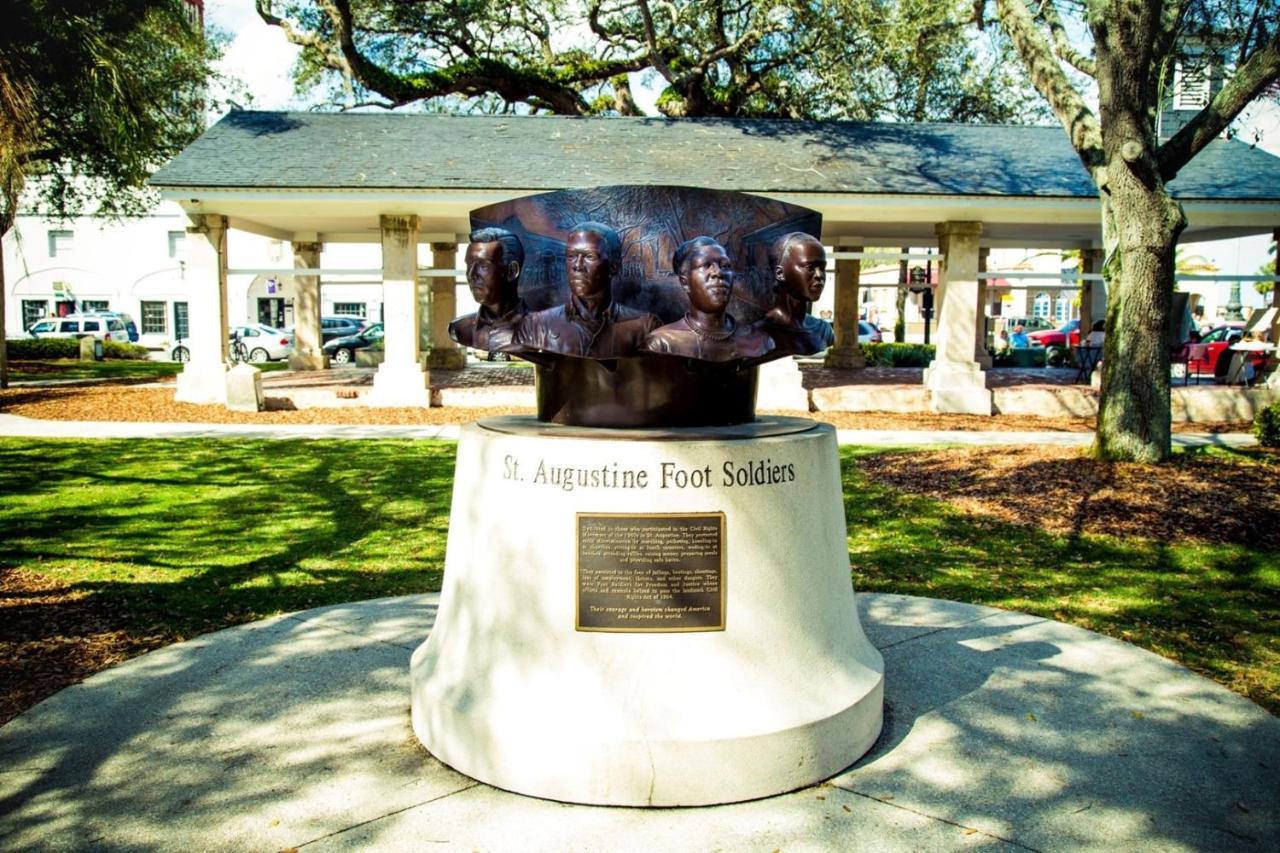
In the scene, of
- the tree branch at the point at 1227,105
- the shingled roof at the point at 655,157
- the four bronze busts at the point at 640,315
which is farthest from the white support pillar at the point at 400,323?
the four bronze busts at the point at 640,315

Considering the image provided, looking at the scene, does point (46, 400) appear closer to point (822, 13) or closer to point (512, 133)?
point (512, 133)

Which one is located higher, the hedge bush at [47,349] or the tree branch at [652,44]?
the tree branch at [652,44]

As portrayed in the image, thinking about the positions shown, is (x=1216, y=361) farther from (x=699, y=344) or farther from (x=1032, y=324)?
(x=1032, y=324)

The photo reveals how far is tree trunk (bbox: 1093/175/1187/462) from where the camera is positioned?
10922mm

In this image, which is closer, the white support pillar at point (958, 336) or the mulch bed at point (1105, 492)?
the mulch bed at point (1105, 492)

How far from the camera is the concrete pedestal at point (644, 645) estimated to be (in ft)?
12.0

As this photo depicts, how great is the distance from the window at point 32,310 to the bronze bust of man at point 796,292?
54607mm

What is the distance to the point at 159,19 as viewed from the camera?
17500 mm

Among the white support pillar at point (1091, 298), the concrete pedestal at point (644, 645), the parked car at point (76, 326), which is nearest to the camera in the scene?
the concrete pedestal at point (644, 645)

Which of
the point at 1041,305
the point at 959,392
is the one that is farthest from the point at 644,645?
the point at 1041,305

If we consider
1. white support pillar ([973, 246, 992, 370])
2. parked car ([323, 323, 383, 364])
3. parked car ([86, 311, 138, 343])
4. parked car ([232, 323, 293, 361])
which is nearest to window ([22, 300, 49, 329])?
parked car ([86, 311, 138, 343])

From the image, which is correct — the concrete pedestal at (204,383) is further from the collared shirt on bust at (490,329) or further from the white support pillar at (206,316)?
the collared shirt on bust at (490,329)

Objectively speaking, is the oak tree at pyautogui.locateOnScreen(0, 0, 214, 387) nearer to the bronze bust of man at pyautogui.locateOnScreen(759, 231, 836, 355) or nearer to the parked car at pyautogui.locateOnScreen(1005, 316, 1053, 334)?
the bronze bust of man at pyautogui.locateOnScreen(759, 231, 836, 355)

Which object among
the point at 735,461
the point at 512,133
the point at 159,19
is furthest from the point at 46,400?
the point at 735,461
